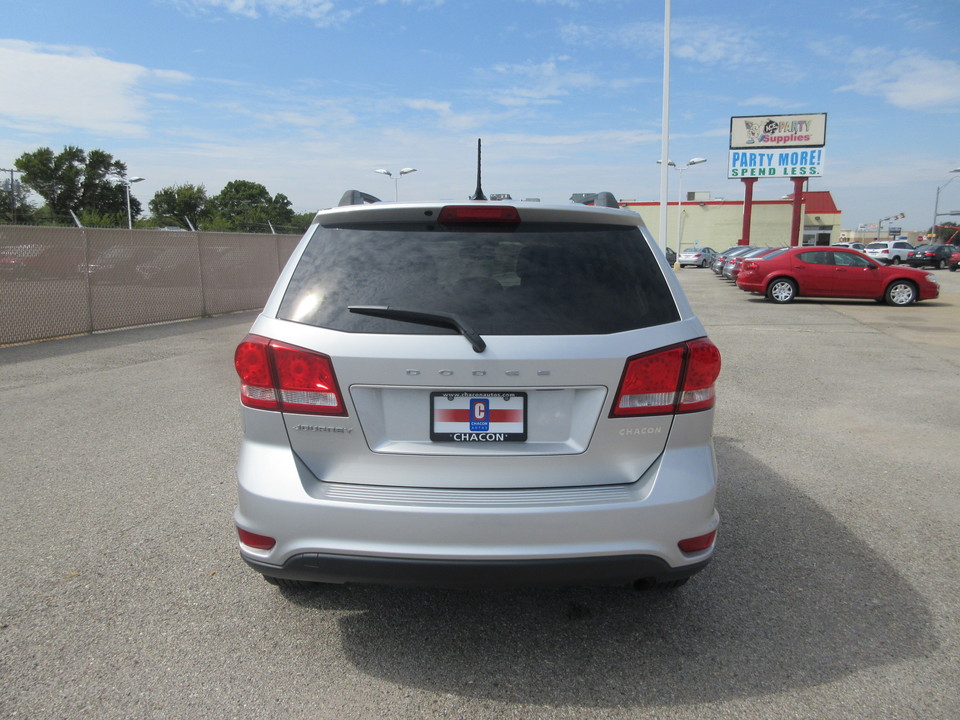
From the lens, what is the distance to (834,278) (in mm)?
20016

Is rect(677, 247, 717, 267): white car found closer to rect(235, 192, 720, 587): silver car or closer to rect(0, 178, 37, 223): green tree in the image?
rect(0, 178, 37, 223): green tree

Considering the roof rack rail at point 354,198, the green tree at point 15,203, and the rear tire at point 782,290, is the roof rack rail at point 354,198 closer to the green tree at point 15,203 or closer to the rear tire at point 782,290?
the rear tire at point 782,290

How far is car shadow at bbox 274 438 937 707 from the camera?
261 cm

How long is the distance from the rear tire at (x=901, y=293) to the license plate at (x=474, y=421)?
2034 cm

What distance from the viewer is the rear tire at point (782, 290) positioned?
2033 centimetres

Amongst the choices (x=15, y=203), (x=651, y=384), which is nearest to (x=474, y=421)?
(x=651, y=384)

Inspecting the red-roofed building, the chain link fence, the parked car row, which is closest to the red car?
the parked car row

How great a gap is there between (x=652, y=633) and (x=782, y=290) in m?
19.4

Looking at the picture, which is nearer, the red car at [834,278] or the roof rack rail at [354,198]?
the roof rack rail at [354,198]

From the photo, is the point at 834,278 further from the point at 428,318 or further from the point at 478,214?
the point at 428,318

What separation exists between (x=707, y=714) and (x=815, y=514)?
2.24 meters

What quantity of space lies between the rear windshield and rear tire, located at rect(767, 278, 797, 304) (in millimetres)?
19247

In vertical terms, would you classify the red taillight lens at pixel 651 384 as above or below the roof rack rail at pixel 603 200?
below

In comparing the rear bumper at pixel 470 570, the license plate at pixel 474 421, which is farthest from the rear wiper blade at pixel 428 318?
the rear bumper at pixel 470 570
